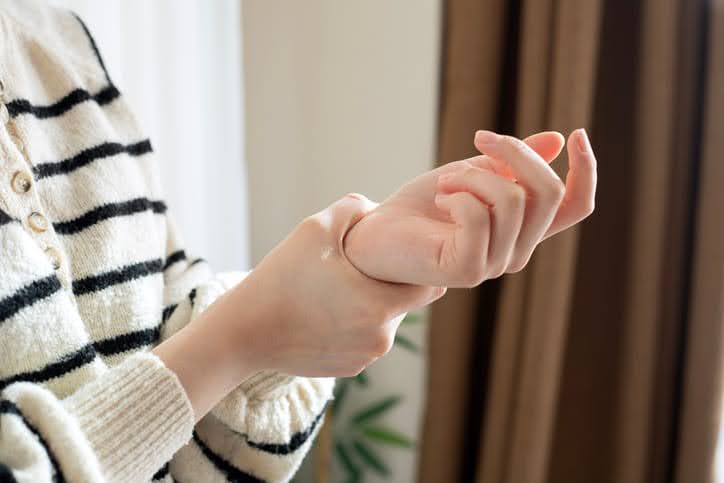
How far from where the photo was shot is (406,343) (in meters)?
1.50

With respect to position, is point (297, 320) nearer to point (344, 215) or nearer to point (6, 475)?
point (344, 215)

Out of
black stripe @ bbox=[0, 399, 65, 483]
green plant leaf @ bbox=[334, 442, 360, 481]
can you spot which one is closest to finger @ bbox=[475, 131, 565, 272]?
black stripe @ bbox=[0, 399, 65, 483]

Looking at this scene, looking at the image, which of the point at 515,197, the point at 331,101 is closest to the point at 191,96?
the point at 331,101

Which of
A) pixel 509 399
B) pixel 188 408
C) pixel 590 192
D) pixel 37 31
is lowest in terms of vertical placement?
pixel 509 399

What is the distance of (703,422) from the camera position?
3.99ft

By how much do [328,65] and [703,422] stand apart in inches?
42.8

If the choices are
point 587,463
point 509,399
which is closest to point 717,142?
point 509,399

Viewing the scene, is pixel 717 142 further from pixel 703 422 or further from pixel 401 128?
pixel 401 128

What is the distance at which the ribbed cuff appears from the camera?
1.45 feet

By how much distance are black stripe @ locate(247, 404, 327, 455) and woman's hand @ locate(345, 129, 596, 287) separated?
8.7 inches

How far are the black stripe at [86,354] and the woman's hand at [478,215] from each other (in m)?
0.22

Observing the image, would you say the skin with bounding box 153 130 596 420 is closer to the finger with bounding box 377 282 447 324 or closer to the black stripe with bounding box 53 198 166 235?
the finger with bounding box 377 282 447 324

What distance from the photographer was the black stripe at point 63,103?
1.94 feet

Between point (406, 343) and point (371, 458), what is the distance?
32 cm
